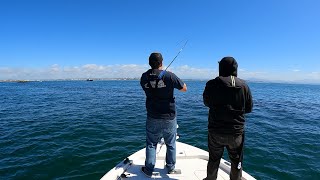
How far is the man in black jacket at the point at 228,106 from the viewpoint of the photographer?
4227 mm

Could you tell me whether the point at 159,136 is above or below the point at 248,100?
below

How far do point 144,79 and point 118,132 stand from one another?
9.92 m

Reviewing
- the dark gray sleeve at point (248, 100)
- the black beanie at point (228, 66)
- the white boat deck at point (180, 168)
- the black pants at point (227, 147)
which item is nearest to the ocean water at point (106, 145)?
the white boat deck at point (180, 168)

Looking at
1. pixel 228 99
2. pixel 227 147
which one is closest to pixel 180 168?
pixel 227 147

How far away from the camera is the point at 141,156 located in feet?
21.6

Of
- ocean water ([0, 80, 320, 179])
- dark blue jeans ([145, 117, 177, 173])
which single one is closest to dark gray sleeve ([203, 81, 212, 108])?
dark blue jeans ([145, 117, 177, 173])

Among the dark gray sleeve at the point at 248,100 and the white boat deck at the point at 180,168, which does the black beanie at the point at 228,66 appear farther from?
the white boat deck at the point at 180,168

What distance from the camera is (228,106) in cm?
425

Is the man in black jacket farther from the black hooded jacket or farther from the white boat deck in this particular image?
the white boat deck

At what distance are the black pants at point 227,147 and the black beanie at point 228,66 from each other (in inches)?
49.0

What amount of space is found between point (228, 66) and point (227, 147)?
1.67 metres

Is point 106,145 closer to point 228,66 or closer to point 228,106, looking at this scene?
point 228,106

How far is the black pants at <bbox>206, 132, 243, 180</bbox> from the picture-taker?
4408 millimetres

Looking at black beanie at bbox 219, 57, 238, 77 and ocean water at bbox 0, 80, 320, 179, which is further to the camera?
ocean water at bbox 0, 80, 320, 179
